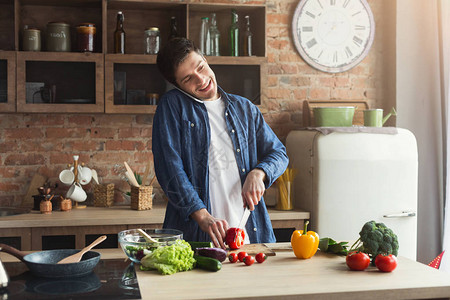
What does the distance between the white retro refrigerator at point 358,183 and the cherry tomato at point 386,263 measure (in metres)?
1.66

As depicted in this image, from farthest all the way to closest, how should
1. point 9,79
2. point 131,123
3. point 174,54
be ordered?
point 131,123, point 9,79, point 174,54

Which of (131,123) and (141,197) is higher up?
(131,123)

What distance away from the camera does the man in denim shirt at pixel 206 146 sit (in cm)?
229

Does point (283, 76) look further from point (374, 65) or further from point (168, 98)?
point (168, 98)

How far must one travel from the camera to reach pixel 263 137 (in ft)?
8.17

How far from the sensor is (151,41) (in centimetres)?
358

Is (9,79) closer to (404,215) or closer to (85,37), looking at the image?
(85,37)

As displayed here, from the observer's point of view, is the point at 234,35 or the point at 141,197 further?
the point at 234,35

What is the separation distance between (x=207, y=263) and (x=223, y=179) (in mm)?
707

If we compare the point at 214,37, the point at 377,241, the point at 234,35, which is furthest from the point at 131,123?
the point at 377,241

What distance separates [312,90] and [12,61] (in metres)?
2.12

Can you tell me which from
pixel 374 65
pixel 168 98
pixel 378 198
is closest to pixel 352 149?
pixel 378 198

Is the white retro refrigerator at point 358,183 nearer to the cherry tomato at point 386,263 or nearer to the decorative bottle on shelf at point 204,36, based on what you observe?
the decorative bottle on shelf at point 204,36

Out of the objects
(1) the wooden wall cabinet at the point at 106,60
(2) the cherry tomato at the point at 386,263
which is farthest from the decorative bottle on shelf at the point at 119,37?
A: (2) the cherry tomato at the point at 386,263
